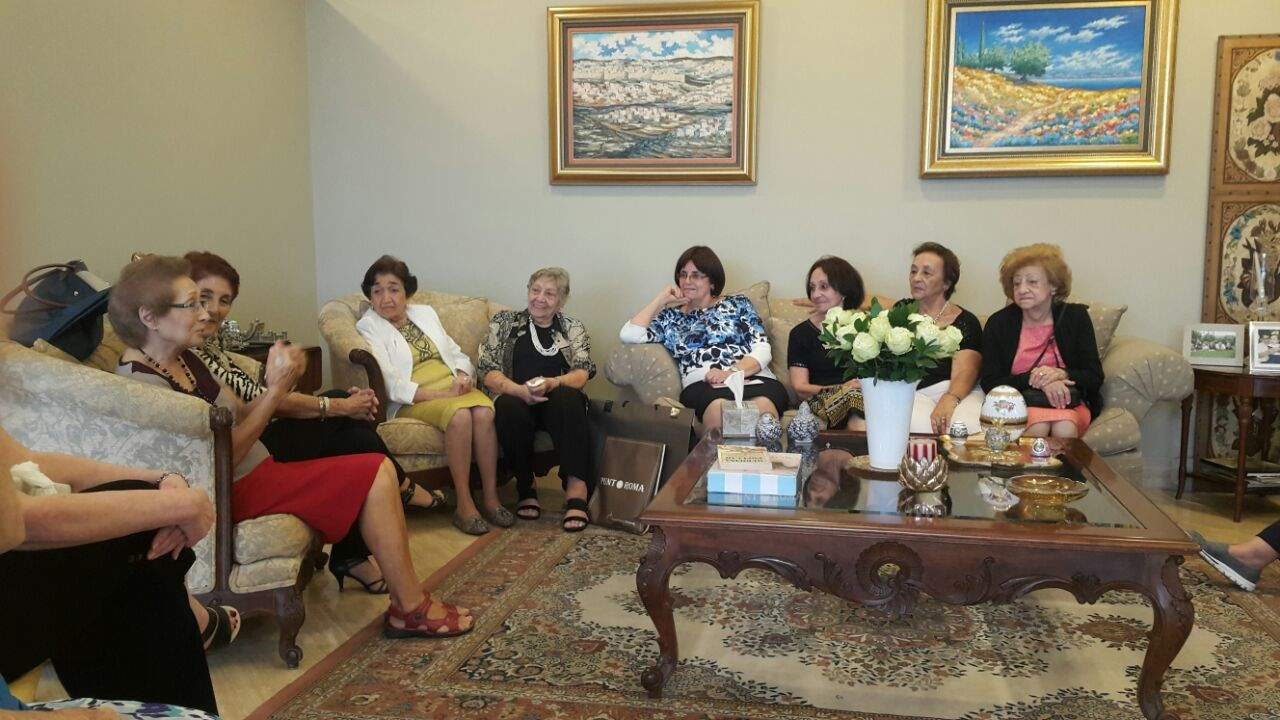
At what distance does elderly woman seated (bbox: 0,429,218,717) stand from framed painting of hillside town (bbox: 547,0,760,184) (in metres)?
3.69

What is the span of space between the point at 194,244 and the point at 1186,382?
440 cm

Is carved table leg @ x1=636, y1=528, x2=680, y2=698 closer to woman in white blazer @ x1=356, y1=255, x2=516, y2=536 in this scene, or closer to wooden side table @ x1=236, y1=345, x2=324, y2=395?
woman in white blazer @ x1=356, y1=255, x2=516, y2=536

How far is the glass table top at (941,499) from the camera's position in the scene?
7.72ft

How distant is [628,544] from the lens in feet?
12.4

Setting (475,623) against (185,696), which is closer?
(185,696)

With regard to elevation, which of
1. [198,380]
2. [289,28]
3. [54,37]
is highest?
[289,28]

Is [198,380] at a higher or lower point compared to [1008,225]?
lower

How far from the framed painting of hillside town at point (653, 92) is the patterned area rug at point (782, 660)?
2.47 m

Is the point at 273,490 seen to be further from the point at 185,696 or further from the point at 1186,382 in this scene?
the point at 1186,382

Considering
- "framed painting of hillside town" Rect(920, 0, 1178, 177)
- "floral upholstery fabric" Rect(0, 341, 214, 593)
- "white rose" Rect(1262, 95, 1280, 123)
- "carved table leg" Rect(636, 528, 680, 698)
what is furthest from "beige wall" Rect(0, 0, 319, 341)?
"white rose" Rect(1262, 95, 1280, 123)

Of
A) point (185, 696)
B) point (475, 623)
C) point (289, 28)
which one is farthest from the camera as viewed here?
point (289, 28)

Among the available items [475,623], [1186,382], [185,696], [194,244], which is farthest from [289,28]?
[1186,382]

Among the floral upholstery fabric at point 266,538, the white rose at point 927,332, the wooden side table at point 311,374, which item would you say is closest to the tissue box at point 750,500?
the white rose at point 927,332

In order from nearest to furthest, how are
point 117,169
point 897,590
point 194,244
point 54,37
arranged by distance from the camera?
1. point 897,590
2. point 54,37
3. point 117,169
4. point 194,244
